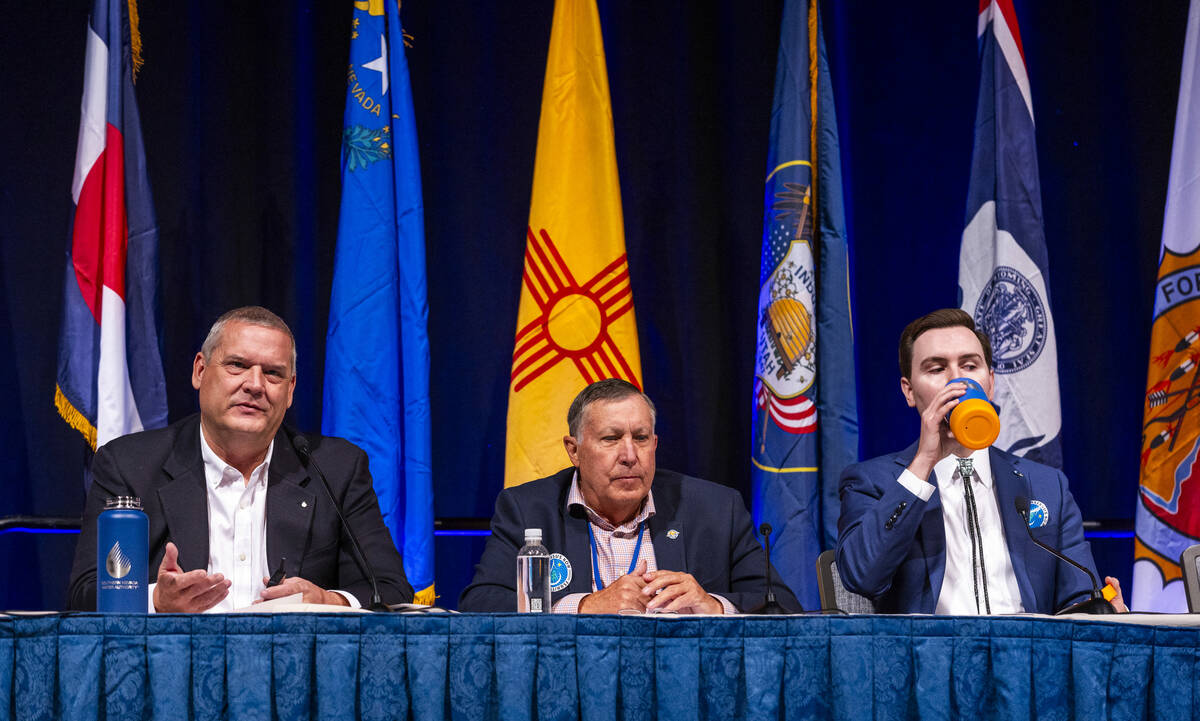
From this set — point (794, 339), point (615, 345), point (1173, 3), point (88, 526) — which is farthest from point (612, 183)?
point (1173, 3)

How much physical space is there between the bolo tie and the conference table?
748 mm

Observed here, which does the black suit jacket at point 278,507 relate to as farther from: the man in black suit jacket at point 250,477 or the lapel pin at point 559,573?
the lapel pin at point 559,573

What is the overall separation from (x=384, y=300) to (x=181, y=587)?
175 cm

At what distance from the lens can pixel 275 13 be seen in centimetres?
441

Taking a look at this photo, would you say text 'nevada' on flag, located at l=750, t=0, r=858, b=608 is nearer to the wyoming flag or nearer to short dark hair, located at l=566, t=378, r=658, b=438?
the wyoming flag

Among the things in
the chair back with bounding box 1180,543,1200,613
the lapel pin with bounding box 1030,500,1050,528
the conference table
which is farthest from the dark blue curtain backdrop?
the conference table

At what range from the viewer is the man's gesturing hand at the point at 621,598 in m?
2.50

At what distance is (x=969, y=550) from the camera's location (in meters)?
2.75

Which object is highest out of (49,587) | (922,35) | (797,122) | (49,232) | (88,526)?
(922,35)

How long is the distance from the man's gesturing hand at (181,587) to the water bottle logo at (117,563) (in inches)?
3.0

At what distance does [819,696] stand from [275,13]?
3.57m

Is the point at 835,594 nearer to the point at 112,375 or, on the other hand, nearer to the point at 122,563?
the point at 122,563

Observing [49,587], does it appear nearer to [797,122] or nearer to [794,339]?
[794,339]

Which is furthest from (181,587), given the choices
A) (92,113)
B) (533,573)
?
(92,113)
